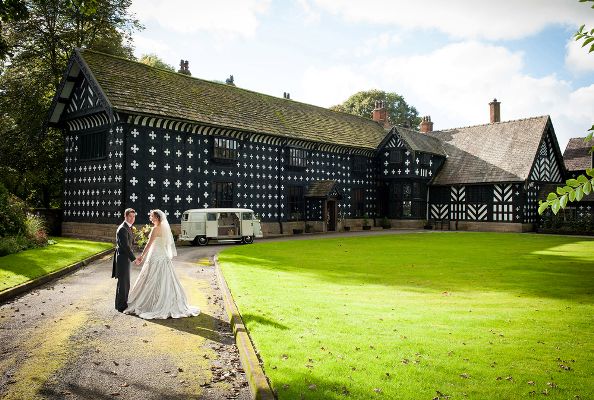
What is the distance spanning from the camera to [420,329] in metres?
7.49

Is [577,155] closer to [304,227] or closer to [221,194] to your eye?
[304,227]

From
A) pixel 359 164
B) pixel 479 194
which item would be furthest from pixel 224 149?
pixel 479 194

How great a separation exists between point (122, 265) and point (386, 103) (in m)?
61.7

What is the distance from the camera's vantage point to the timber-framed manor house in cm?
2420

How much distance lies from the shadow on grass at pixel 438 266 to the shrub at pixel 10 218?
8.76m

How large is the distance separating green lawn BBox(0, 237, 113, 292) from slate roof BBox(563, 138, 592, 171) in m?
40.3

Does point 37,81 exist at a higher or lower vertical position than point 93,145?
higher

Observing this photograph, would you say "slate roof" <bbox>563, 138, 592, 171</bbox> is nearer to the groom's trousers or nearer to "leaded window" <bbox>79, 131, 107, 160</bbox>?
"leaded window" <bbox>79, 131, 107, 160</bbox>

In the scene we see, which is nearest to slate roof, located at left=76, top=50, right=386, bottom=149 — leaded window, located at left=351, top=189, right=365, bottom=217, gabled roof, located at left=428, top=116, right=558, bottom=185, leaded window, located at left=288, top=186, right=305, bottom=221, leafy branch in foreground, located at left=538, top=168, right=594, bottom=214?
leaded window, located at left=288, top=186, right=305, bottom=221

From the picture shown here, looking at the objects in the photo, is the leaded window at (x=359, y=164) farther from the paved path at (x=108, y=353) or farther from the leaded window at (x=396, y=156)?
the paved path at (x=108, y=353)

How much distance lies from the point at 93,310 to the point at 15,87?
25670 millimetres

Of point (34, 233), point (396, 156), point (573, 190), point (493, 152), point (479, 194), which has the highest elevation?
point (493, 152)

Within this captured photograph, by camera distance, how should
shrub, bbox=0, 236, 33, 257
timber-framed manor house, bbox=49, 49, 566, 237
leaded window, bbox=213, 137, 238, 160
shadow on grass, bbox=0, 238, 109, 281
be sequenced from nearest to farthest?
shadow on grass, bbox=0, 238, 109, 281 < shrub, bbox=0, 236, 33, 257 < timber-framed manor house, bbox=49, 49, 566, 237 < leaded window, bbox=213, 137, 238, 160

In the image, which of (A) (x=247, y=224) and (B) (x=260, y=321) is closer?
(B) (x=260, y=321)
